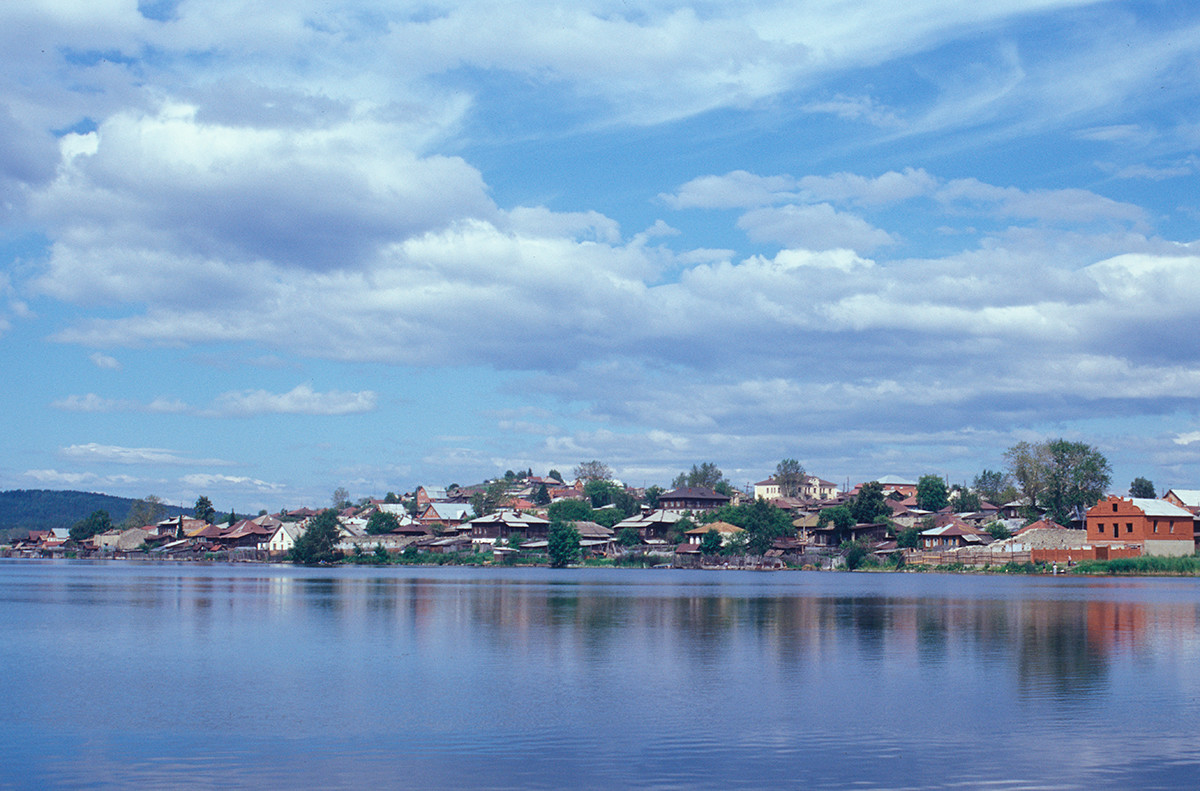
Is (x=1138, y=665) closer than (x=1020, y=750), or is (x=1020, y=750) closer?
(x=1020, y=750)

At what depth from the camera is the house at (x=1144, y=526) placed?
96.6m

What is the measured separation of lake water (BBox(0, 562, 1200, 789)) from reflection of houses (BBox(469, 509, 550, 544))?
9507 centimetres

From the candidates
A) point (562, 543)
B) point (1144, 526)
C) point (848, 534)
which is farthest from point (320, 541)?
point (1144, 526)

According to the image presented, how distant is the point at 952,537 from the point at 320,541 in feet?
223

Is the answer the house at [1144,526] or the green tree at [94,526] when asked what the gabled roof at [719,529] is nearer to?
the house at [1144,526]

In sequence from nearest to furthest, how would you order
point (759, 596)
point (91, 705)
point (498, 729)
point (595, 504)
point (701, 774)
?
point (701, 774) < point (498, 729) < point (91, 705) < point (759, 596) < point (595, 504)

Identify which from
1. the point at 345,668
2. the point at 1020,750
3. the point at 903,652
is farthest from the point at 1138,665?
the point at 345,668

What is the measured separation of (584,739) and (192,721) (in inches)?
285

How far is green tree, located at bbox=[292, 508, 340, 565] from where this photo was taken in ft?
404

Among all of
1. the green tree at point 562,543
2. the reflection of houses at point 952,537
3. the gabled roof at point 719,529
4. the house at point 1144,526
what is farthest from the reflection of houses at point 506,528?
the house at point 1144,526

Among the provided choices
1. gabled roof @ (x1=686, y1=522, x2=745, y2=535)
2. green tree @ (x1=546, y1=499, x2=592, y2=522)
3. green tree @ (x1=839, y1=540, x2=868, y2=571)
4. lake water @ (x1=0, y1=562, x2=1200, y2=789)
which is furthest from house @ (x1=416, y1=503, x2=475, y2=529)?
lake water @ (x1=0, y1=562, x2=1200, y2=789)

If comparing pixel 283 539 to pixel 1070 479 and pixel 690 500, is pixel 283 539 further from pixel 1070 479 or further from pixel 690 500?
pixel 1070 479

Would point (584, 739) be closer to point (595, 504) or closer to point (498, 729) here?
point (498, 729)

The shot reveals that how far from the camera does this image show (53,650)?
31.1 meters
